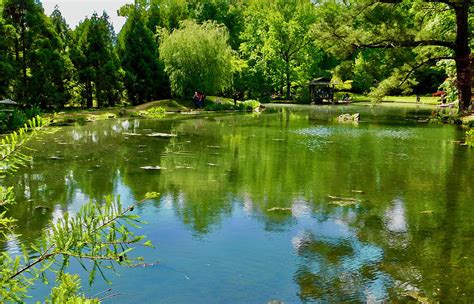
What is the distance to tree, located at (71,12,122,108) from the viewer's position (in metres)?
30.0

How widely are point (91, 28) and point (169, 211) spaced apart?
26.1 m

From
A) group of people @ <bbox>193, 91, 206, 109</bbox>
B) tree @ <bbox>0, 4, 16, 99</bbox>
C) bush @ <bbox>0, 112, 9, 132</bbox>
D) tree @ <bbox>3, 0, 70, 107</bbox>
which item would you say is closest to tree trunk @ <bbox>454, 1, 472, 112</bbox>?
group of people @ <bbox>193, 91, 206, 109</bbox>

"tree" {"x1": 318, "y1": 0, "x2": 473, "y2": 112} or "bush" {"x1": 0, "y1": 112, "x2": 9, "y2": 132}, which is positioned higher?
"tree" {"x1": 318, "y1": 0, "x2": 473, "y2": 112}

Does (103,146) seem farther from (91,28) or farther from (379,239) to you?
(91,28)

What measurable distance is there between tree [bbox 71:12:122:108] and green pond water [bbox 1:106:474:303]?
15.8 metres

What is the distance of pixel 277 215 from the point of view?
728 cm

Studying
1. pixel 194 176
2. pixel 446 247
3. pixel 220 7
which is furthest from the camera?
pixel 220 7

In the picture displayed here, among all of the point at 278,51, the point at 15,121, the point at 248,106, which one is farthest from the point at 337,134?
the point at 278,51

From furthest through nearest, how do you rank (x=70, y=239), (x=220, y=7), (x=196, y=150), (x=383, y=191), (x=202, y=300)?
1. (x=220, y=7)
2. (x=196, y=150)
3. (x=383, y=191)
4. (x=202, y=300)
5. (x=70, y=239)

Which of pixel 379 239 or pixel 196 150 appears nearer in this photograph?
pixel 379 239

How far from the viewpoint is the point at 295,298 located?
4445 mm

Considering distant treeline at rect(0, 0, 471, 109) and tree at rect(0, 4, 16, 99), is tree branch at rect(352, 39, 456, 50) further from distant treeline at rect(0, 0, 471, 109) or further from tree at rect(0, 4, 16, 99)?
tree at rect(0, 4, 16, 99)

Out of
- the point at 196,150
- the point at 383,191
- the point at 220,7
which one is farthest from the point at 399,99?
the point at 383,191

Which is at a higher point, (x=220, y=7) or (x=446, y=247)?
(x=220, y=7)
